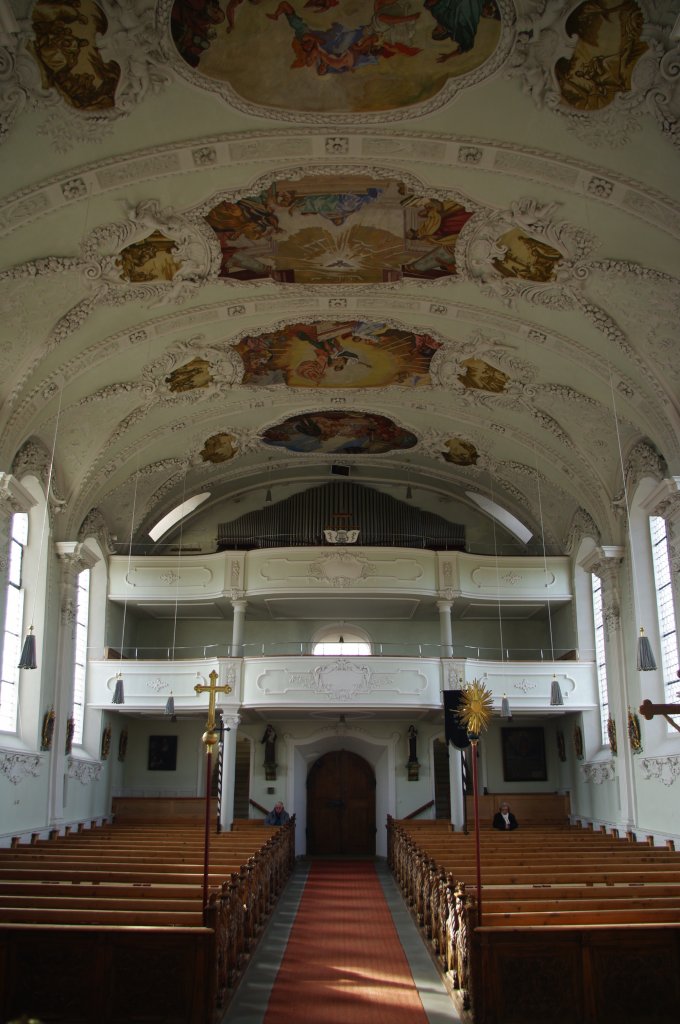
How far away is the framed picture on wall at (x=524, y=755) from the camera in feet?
83.8

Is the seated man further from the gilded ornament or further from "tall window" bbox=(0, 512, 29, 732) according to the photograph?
the gilded ornament

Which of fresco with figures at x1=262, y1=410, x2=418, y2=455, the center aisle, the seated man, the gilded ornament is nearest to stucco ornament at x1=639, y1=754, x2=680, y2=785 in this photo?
the gilded ornament

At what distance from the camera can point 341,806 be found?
26062mm

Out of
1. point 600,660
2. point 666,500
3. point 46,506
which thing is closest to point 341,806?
point 600,660

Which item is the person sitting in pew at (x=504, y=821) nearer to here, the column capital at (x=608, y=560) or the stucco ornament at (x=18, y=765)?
the column capital at (x=608, y=560)

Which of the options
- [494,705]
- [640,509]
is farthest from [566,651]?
[640,509]

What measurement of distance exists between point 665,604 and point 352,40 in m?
12.4

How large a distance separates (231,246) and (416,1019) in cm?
1128

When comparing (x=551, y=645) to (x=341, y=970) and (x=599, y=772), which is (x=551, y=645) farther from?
(x=341, y=970)

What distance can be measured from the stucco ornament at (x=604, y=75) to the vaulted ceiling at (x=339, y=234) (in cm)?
3

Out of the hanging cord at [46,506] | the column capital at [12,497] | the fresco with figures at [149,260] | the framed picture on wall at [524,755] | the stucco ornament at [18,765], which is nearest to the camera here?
the fresco with figures at [149,260]

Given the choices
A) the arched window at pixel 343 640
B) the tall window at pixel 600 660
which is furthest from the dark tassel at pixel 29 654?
the tall window at pixel 600 660

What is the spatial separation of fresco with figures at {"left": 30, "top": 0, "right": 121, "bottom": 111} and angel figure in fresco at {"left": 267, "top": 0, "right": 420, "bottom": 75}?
78.1 inches

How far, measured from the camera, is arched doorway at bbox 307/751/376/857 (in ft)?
84.3
